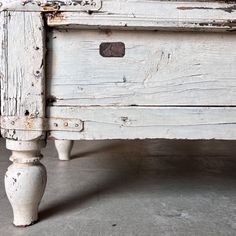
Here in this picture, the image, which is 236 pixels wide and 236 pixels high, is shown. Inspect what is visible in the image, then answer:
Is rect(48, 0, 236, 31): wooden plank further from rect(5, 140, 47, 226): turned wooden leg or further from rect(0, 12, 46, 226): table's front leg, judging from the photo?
rect(5, 140, 47, 226): turned wooden leg

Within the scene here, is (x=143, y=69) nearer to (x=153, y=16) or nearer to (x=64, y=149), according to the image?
(x=153, y=16)

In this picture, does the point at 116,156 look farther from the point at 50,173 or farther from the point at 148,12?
the point at 148,12

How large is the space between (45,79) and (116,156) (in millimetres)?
695

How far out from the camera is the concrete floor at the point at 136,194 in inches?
31.1

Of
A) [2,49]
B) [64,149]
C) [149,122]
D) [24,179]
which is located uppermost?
[2,49]

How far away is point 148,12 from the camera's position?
28.5 inches

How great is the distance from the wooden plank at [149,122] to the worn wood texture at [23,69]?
38 millimetres

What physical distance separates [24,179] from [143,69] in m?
0.28

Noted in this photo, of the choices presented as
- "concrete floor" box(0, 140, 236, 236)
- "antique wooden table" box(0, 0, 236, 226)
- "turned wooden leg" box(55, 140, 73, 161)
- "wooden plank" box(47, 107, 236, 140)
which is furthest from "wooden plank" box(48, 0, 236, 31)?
"turned wooden leg" box(55, 140, 73, 161)

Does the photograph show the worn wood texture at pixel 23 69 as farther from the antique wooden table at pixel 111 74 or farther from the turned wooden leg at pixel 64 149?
the turned wooden leg at pixel 64 149

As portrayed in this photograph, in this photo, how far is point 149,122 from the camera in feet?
2.52

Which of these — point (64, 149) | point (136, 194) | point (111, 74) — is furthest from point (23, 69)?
point (64, 149)

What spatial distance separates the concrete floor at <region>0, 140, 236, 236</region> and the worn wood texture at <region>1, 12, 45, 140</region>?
190 mm

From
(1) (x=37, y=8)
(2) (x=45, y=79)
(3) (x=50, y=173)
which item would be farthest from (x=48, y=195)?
(1) (x=37, y=8)
